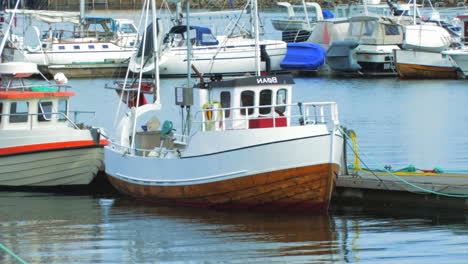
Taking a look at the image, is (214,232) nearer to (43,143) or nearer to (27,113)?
(43,143)

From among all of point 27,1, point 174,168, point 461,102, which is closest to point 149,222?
point 174,168

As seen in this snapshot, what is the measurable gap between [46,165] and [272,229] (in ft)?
23.9

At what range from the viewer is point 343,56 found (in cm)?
5956

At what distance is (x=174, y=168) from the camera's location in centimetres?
2095

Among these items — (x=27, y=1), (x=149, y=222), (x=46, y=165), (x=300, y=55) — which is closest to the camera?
(x=149, y=222)

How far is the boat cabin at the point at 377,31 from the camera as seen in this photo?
198ft

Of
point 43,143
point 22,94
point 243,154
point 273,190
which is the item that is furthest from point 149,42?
point 273,190

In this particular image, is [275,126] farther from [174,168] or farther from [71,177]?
[71,177]

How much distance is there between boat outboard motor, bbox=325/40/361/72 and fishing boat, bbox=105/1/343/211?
123ft

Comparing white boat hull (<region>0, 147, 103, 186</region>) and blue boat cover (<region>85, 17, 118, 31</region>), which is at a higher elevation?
blue boat cover (<region>85, 17, 118, 31</region>)

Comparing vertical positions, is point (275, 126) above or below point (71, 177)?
above

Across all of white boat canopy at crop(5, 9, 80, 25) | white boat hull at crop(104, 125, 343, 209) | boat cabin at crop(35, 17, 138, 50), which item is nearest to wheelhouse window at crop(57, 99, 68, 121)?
white boat hull at crop(104, 125, 343, 209)

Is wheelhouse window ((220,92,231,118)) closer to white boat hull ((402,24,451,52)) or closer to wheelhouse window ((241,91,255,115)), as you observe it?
wheelhouse window ((241,91,255,115))

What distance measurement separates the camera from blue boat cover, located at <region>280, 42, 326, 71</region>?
61562 millimetres
